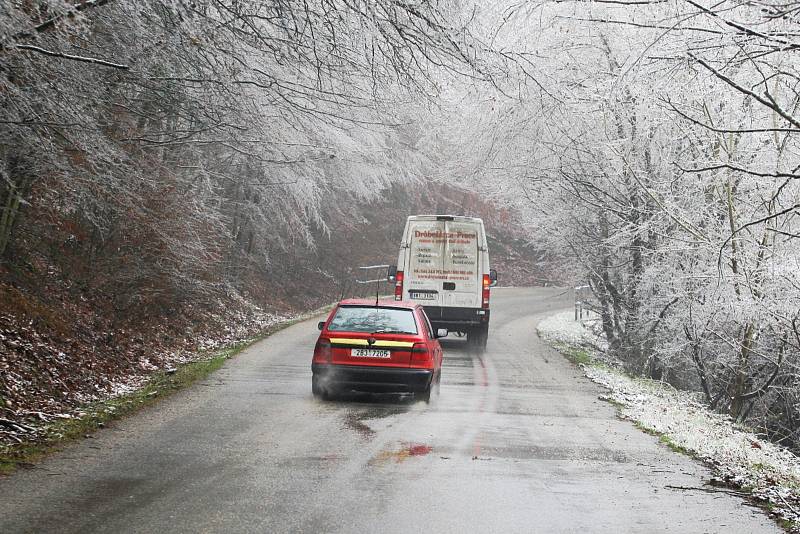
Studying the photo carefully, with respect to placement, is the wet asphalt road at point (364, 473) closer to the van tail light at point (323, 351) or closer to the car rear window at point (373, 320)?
the van tail light at point (323, 351)

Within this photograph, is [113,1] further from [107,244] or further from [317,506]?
[107,244]

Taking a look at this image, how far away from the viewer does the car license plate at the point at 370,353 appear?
483 inches

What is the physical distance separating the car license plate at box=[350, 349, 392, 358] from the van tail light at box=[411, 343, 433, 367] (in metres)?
0.34

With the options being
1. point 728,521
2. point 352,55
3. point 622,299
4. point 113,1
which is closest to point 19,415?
point 113,1

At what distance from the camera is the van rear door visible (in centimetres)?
2042

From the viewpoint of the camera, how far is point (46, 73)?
8.45 meters

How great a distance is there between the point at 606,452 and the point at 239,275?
64.6 feet

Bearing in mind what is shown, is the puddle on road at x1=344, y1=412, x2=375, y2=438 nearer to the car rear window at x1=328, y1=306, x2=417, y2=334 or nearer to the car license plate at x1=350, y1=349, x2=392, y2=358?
the car license plate at x1=350, y1=349, x2=392, y2=358

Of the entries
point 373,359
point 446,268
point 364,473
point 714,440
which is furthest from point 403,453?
point 446,268

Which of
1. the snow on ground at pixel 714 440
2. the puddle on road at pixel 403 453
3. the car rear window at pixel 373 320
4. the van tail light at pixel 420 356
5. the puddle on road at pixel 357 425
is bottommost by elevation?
the snow on ground at pixel 714 440

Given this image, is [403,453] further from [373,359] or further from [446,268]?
[446,268]

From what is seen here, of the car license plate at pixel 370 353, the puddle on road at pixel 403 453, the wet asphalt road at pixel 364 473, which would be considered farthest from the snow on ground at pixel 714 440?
the car license plate at pixel 370 353

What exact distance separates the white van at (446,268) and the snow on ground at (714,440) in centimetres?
317

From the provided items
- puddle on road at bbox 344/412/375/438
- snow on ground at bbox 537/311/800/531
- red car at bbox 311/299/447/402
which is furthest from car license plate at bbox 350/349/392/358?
snow on ground at bbox 537/311/800/531
